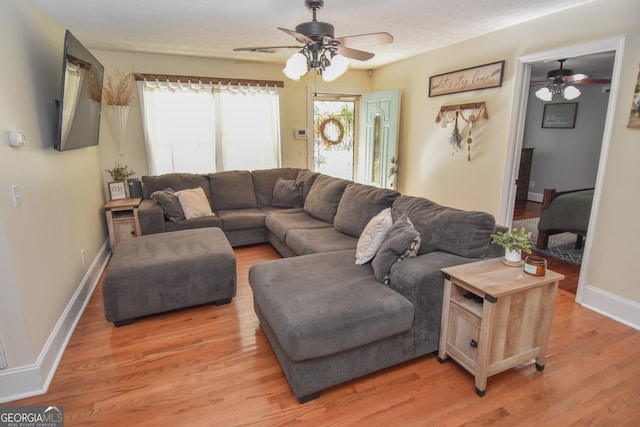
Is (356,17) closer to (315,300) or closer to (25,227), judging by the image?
(315,300)

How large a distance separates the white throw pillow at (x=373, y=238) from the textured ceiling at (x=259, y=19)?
1673mm

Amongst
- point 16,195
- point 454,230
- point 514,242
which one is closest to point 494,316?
point 514,242

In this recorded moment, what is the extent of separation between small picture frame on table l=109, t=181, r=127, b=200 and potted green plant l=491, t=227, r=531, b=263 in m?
4.04

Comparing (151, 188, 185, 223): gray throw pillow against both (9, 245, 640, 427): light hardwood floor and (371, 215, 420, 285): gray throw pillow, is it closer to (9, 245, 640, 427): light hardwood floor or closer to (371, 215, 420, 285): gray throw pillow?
(9, 245, 640, 427): light hardwood floor

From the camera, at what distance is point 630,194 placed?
2.51m

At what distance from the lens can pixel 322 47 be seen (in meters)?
2.43

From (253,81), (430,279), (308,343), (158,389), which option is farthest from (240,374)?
(253,81)

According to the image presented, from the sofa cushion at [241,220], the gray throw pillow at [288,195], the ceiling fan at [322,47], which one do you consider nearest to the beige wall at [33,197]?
the ceiling fan at [322,47]

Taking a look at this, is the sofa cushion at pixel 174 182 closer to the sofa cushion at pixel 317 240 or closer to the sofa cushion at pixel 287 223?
the sofa cushion at pixel 287 223

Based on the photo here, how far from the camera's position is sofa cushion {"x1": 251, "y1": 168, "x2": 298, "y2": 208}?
15.6 ft

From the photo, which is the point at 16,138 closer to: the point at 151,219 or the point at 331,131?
the point at 151,219

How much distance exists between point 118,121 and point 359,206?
323cm

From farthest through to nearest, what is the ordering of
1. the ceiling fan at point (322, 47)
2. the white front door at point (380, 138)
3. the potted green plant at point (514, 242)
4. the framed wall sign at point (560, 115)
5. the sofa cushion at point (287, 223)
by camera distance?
1. the framed wall sign at point (560, 115)
2. the white front door at point (380, 138)
3. the sofa cushion at point (287, 223)
4. the ceiling fan at point (322, 47)
5. the potted green plant at point (514, 242)

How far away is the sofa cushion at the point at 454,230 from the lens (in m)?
2.19
